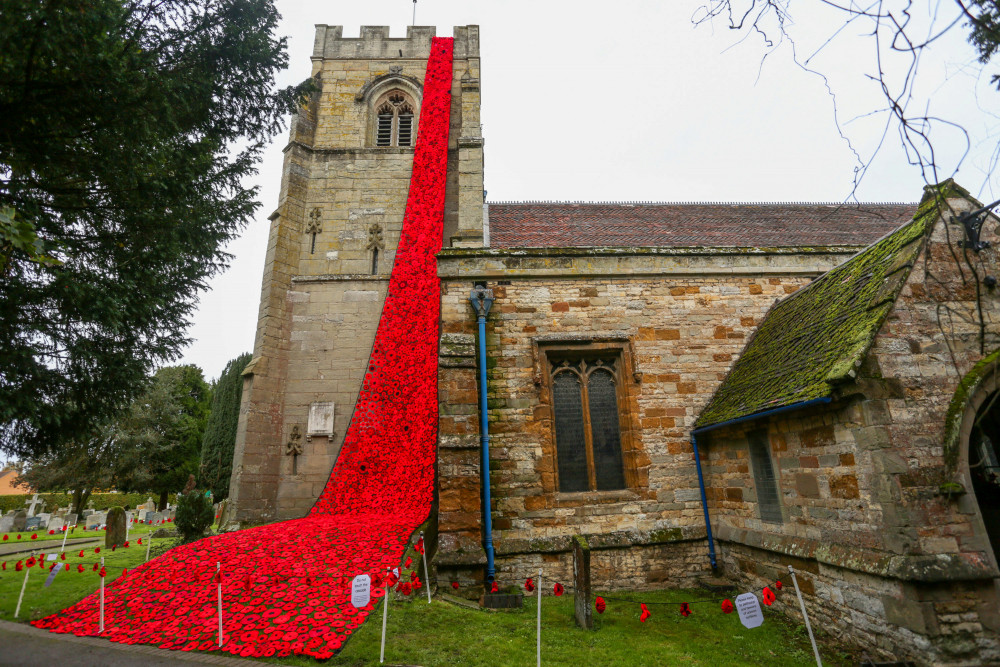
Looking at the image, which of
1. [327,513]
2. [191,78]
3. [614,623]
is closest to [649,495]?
[614,623]

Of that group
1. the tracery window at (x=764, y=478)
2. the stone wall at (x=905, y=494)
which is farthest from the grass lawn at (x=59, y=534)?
the stone wall at (x=905, y=494)

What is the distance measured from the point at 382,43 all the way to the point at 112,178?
39.2 feet

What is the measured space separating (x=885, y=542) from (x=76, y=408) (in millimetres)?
10360

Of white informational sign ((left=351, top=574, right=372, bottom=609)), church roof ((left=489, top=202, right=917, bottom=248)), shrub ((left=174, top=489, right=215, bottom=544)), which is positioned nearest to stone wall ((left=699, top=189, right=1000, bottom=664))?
white informational sign ((left=351, top=574, right=372, bottom=609))

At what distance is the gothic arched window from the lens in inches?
583

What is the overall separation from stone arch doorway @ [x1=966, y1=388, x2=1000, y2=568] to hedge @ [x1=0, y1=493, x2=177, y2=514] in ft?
111

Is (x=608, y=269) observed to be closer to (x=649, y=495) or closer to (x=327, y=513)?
(x=649, y=495)

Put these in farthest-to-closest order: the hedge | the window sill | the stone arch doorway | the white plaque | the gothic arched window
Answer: the hedge, the gothic arched window, the white plaque, the window sill, the stone arch doorway

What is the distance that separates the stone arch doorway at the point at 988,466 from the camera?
18.1 ft

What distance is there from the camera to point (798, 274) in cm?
934

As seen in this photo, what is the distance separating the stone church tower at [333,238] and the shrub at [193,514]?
692mm

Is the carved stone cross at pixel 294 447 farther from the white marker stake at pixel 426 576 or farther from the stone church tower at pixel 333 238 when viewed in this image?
the white marker stake at pixel 426 576

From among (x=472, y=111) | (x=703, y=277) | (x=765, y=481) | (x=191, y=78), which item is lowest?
(x=765, y=481)

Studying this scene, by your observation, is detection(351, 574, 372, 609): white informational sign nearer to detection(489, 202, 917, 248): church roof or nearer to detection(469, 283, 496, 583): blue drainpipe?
detection(469, 283, 496, 583): blue drainpipe
